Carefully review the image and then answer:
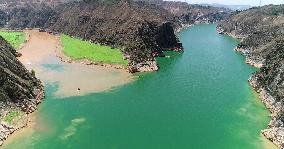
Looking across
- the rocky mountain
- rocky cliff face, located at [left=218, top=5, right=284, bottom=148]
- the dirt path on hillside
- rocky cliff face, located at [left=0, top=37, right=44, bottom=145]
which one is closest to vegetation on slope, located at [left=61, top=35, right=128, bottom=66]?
the rocky mountain

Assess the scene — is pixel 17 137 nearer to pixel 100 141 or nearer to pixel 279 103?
pixel 100 141

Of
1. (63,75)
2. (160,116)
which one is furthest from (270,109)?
(63,75)

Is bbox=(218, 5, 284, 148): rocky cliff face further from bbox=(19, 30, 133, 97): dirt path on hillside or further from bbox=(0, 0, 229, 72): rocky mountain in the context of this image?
bbox=(19, 30, 133, 97): dirt path on hillside

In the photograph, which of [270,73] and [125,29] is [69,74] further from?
[270,73]

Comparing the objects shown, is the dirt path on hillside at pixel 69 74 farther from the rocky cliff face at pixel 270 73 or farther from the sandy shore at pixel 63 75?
the rocky cliff face at pixel 270 73

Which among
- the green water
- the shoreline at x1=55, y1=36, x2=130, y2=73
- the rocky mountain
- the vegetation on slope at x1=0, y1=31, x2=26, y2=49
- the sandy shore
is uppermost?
the rocky mountain

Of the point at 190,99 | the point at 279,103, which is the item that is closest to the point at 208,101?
the point at 190,99
